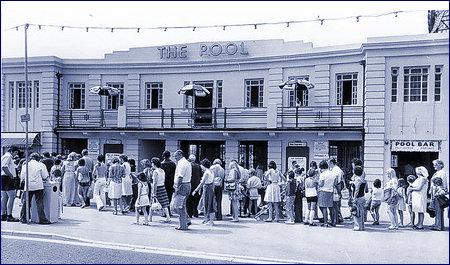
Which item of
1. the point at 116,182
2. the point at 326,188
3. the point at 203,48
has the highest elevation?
the point at 203,48

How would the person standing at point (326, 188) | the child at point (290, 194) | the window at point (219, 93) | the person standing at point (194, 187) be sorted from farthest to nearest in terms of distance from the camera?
the window at point (219, 93), the child at point (290, 194), the person standing at point (194, 187), the person standing at point (326, 188)

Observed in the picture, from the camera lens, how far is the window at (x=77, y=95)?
73.4 ft

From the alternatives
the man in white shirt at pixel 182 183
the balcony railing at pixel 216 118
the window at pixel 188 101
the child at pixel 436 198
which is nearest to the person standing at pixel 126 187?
the man in white shirt at pixel 182 183

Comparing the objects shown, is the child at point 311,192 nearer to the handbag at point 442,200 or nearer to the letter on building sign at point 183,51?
the handbag at point 442,200

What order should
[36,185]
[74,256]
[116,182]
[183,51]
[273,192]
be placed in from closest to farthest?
[74,256]
[36,185]
[273,192]
[116,182]
[183,51]

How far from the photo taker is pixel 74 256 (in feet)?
23.4

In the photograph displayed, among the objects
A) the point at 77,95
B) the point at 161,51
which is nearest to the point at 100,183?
the point at 161,51

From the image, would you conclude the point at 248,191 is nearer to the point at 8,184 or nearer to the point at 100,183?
the point at 100,183

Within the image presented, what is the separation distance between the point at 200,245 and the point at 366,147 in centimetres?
1111

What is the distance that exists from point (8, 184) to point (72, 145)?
12873mm

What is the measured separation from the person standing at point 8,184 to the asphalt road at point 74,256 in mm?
2455

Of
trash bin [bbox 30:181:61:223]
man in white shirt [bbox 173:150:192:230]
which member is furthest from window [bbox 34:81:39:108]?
man in white shirt [bbox 173:150:192:230]

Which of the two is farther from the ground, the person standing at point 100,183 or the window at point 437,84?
the window at point 437,84

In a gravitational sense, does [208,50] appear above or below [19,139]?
above
